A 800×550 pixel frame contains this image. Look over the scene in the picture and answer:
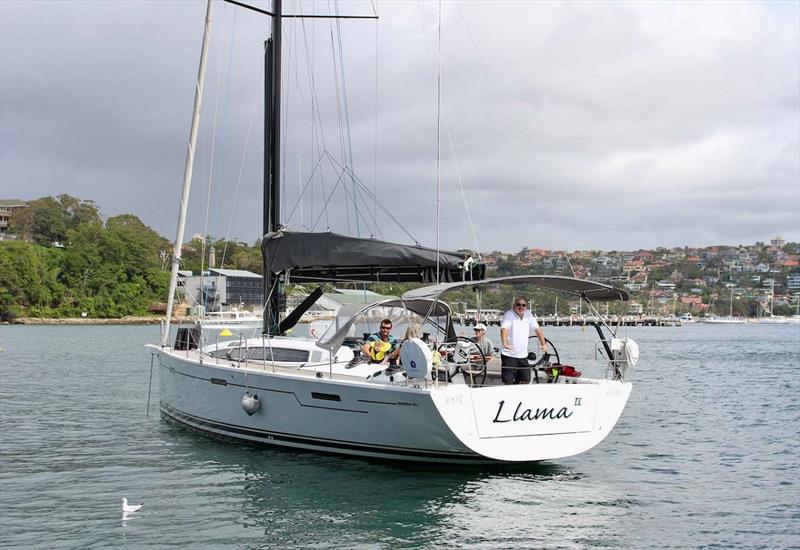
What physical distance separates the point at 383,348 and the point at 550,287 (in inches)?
111

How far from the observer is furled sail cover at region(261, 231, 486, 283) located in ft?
49.2

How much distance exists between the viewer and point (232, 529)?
10.5m

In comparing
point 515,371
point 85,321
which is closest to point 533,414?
point 515,371

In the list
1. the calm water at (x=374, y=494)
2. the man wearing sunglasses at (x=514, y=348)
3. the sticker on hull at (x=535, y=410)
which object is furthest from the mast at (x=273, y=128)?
the sticker on hull at (x=535, y=410)

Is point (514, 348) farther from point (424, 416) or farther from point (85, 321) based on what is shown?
point (85, 321)

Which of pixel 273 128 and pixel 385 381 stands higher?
pixel 273 128

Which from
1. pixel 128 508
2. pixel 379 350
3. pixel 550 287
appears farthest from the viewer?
pixel 379 350

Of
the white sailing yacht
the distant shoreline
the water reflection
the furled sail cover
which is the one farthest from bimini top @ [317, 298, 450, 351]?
the distant shoreline

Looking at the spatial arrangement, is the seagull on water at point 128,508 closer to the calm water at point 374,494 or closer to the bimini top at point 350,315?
the calm water at point 374,494

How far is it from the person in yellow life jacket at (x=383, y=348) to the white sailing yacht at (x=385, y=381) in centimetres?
22

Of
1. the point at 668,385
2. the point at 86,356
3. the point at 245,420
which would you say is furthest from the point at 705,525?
the point at 86,356

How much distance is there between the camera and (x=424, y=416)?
11891 millimetres

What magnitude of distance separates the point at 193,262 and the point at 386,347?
142 metres

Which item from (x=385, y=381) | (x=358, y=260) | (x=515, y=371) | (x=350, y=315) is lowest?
(x=385, y=381)
